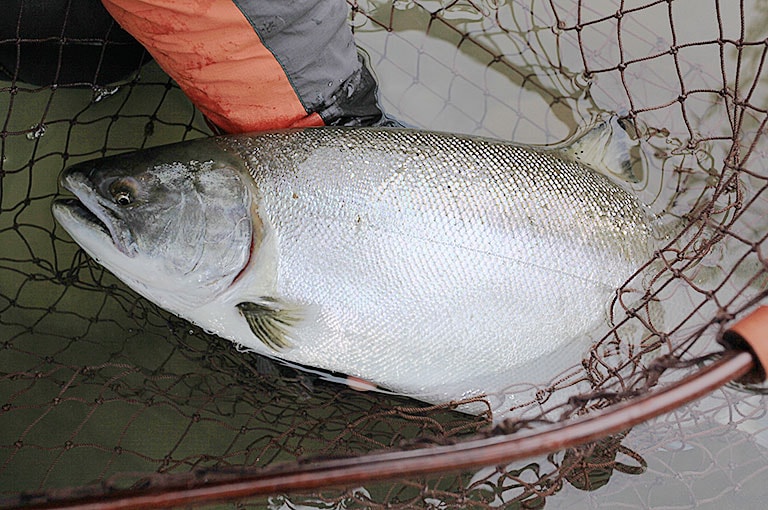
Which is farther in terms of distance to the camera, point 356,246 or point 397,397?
point 397,397

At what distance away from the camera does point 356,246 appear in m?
1.54

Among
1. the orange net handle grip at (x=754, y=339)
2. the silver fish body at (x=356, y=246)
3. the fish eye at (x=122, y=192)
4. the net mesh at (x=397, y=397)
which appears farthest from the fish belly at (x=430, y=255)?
the orange net handle grip at (x=754, y=339)

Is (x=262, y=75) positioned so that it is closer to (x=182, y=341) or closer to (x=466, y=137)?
(x=466, y=137)

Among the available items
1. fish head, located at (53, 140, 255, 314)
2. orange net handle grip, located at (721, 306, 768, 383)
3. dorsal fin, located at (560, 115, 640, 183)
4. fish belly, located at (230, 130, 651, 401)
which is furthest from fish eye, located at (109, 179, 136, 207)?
orange net handle grip, located at (721, 306, 768, 383)

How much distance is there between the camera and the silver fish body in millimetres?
1517

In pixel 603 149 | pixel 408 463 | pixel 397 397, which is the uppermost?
pixel 603 149

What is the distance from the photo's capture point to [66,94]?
6.79 ft

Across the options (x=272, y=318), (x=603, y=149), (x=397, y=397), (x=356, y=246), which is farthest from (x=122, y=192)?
(x=603, y=149)

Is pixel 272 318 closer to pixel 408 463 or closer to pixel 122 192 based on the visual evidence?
pixel 122 192

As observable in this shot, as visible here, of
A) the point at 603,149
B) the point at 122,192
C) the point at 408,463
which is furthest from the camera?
the point at 603,149

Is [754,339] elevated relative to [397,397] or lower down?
elevated

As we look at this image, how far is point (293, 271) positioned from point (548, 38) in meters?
1.31

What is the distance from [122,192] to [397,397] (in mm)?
924

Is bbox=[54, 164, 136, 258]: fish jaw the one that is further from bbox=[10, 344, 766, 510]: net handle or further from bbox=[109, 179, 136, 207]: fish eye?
bbox=[10, 344, 766, 510]: net handle
